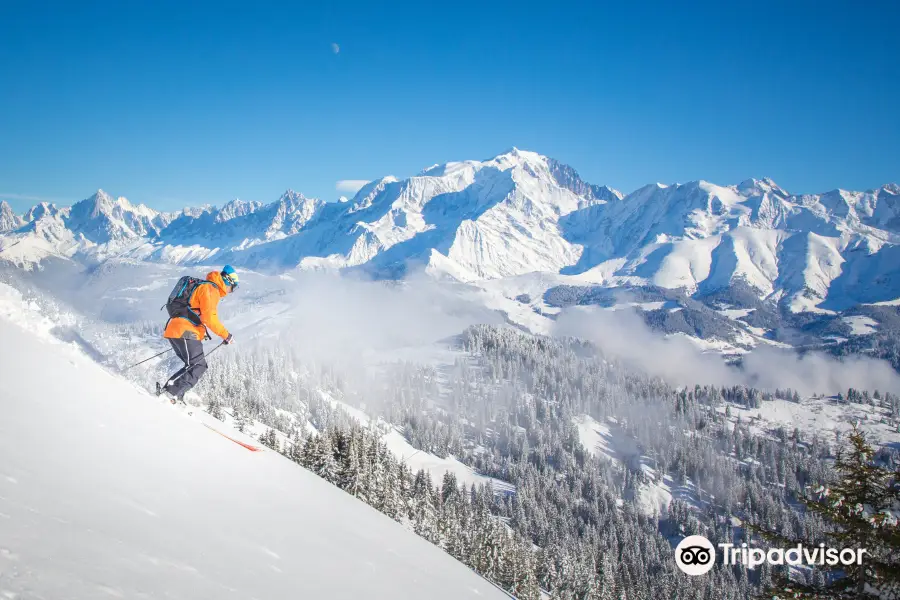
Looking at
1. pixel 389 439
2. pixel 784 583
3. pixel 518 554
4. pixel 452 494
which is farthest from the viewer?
pixel 389 439

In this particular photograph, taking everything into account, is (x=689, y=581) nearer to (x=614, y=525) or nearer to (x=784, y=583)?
(x=614, y=525)

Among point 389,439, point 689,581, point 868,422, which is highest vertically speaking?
point 868,422

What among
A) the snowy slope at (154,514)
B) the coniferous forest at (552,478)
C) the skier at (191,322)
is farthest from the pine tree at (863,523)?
the coniferous forest at (552,478)

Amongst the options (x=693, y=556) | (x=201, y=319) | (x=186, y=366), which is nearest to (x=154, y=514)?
(x=201, y=319)

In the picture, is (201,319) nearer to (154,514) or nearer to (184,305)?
(184,305)

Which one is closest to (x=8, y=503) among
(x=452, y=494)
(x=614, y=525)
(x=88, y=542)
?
(x=88, y=542)

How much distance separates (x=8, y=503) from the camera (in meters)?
4.38

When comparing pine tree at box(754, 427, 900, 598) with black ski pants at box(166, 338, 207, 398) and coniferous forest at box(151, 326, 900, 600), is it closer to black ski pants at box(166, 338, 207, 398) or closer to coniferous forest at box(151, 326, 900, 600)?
black ski pants at box(166, 338, 207, 398)

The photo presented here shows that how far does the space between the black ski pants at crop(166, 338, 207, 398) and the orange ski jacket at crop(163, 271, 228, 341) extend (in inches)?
10.3

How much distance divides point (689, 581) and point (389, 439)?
85.1m

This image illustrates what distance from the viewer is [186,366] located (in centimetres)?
1261

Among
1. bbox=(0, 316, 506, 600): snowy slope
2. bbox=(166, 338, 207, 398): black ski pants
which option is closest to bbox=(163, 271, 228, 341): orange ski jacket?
bbox=(166, 338, 207, 398): black ski pants

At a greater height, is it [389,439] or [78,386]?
[389,439]

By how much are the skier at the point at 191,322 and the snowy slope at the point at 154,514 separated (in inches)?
78.6
